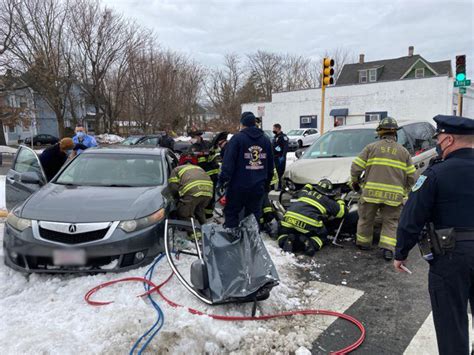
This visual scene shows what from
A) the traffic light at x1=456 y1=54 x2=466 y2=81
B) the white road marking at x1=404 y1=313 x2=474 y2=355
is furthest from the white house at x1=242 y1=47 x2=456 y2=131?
the white road marking at x1=404 y1=313 x2=474 y2=355

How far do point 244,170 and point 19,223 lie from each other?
8.39ft

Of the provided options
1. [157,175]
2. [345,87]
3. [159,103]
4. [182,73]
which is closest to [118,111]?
[159,103]

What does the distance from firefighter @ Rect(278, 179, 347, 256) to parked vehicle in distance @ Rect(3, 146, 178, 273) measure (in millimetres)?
1654

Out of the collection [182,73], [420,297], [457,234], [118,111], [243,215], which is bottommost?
[420,297]

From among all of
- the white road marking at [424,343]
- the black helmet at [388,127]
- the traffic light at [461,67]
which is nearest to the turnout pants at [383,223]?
the black helmet at [388,127]

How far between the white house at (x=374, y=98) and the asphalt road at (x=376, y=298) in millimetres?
18303

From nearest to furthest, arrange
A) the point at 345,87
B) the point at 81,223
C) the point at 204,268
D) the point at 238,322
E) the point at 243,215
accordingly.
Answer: the point at 238,322 < the point at 204,268 < the point at 81,223 < the point at 243,215 < the point at 345,87

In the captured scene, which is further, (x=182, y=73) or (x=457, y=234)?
(x=182, y=73)

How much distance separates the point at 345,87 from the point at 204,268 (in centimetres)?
3081

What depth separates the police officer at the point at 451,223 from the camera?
92.6 inches

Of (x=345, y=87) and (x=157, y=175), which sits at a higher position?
(x=345, y=87)

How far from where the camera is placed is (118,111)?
31.9 meters

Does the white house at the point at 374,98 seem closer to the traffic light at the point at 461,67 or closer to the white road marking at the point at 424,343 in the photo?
the traffic light at the point at 461,67

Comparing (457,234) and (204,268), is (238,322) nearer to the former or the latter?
(204,268)
